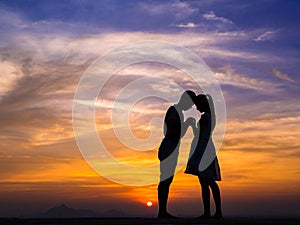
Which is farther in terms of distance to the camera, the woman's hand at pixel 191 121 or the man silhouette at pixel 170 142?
the woman's hand at pixel 191 121

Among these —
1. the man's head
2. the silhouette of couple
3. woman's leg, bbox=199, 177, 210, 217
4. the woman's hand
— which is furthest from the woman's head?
woman's leg, bbox=199, 177, 210, 217

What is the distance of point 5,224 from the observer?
36.5ft

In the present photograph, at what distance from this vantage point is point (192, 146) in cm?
1442

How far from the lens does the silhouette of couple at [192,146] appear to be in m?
14.1

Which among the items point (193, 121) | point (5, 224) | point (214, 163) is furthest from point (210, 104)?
point (5, 224)

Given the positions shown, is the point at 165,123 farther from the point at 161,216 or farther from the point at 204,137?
the point at 161,216

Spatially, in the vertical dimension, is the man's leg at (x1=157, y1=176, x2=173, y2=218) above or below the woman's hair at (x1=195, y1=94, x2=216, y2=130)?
below

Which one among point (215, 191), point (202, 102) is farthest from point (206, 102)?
point (215, 191)

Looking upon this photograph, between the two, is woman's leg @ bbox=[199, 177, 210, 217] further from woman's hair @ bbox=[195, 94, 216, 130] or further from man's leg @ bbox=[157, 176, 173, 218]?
woman's hair @ bbox=[195, 94, 216, 130]

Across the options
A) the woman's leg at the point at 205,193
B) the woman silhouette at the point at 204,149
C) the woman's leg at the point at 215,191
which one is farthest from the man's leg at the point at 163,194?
the woman's leg at the point at 215,191

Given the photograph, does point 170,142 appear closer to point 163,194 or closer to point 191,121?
point 191,121

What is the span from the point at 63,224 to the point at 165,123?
476 centimetres

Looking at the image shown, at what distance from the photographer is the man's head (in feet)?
46.3

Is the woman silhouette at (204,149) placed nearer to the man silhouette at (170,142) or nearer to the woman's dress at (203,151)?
the woman's dress at (203,151)
